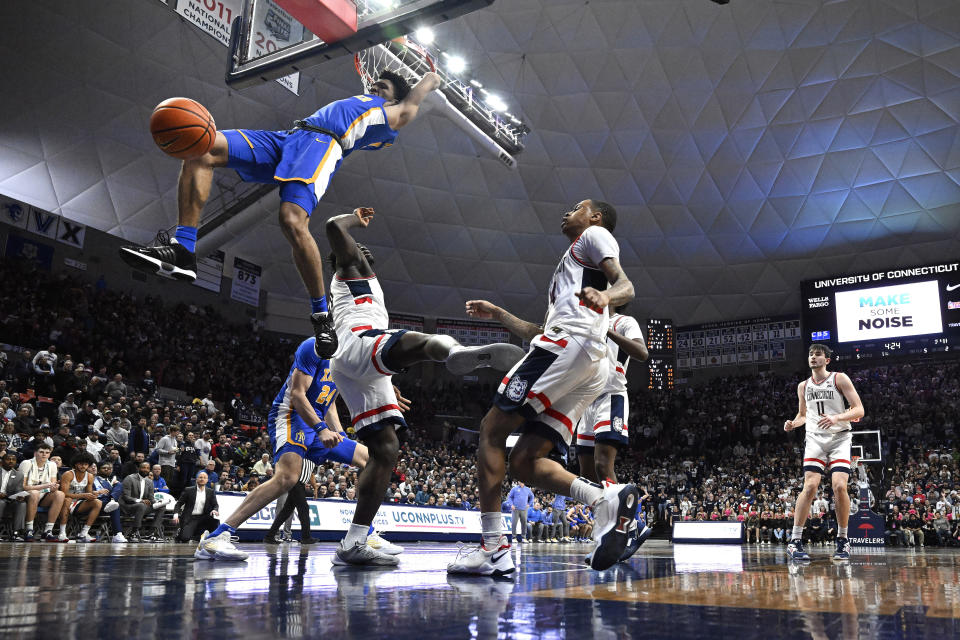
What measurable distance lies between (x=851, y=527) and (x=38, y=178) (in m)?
23.6

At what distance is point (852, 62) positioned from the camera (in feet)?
71.9

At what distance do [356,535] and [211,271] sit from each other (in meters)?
23.7

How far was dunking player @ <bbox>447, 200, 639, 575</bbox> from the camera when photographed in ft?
11.4

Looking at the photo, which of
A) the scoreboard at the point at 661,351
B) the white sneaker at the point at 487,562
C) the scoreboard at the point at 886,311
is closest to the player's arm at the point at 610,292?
the white sneaker at the point at 487,562

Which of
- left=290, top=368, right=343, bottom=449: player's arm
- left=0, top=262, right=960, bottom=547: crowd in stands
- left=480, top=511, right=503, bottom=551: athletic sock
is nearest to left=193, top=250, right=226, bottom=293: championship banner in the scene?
left=0, top=262, right=960, bottom=547: crowd in stands

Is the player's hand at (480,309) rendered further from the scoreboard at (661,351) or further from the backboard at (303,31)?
the scoreboard at (661,351)

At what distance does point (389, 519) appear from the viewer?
12188 millimetres

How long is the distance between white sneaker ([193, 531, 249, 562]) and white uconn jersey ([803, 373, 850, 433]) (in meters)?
5.18

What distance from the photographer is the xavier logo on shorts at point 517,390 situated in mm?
3504

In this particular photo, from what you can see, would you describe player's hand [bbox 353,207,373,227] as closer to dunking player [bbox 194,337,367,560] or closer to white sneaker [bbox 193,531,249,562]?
dunking player [bbox 194,337,367,560]

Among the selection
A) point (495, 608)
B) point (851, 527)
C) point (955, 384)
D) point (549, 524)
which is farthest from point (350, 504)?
point (955, 384)

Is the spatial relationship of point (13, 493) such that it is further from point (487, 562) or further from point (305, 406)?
point (487, 562)

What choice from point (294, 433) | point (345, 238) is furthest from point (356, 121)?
point (294, 433)

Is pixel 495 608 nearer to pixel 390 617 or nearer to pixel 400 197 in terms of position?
pixel 390 617
